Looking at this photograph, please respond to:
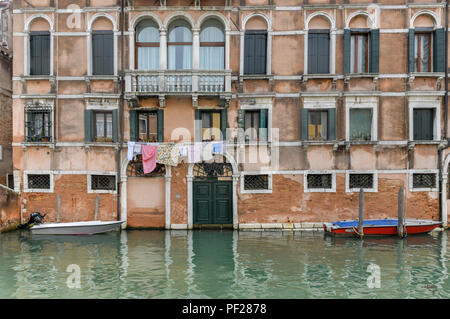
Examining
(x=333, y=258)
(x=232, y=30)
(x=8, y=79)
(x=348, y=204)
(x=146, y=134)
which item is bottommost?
(x=333, y=258)

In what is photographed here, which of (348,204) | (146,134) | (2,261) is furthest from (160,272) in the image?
(348,204)

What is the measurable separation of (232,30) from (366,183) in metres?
7.67

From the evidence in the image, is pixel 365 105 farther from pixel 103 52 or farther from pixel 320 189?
pixel 103 52

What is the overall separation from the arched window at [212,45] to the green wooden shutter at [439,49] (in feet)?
26.0

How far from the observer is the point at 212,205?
1434 cm

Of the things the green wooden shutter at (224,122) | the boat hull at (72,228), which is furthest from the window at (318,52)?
the boat hull at (72,228)

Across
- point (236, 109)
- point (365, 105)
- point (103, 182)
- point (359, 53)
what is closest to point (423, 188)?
point (365, 105)

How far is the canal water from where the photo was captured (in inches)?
320

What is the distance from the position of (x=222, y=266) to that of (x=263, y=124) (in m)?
6.14

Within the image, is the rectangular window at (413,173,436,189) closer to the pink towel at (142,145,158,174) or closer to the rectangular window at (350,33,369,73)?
the rectangular window at (350,33,369,73)

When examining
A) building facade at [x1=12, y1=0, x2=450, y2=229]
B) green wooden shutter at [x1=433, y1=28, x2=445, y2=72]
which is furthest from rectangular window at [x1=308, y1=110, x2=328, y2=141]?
green wooden shutter at [x1=433, y1=28, x2=445, y2=72]

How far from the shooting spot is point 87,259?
10.5 m

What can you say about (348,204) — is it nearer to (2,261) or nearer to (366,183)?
(366,183)
